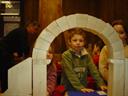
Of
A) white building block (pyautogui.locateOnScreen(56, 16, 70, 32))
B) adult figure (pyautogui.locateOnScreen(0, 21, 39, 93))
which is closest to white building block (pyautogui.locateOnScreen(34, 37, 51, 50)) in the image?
white building block (pyautogui.locateOnScreen(56, 16, 70, 32))

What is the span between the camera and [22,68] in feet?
5.40

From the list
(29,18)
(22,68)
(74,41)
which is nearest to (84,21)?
(74,41)

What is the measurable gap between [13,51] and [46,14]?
65 centimetres

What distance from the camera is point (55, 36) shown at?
1646 mm

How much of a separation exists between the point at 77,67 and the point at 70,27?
34cm

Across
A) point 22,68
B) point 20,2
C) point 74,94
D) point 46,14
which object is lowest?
point 74,94

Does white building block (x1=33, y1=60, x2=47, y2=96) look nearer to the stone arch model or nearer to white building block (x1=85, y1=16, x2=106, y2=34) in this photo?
the stone arch model

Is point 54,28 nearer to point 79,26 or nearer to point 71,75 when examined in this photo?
point 79,26

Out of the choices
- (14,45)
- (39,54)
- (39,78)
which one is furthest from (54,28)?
(14,45)

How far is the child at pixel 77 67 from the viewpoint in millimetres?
1843

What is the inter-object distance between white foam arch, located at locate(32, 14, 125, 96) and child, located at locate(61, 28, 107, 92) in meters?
0.21

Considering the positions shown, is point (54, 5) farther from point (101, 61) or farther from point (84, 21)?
point (84, 21)

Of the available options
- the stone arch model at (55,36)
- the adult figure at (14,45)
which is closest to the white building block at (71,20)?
the stone arch model at (55,36)

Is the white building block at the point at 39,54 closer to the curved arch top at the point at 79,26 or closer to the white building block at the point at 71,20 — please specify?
the curved arch top at the point at 79,26
